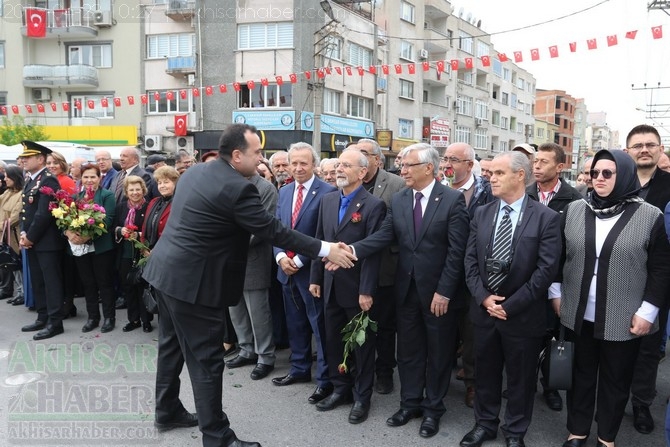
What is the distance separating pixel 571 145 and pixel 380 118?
61.9m

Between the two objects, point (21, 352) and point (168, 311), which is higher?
point (168, 311)

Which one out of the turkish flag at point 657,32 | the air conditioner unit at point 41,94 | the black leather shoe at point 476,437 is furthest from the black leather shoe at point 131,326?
the air conditioner unit at point 41,94

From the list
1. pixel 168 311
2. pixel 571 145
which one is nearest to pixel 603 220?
pixel 168 311

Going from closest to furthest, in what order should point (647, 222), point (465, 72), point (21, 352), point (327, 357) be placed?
point (647, 222)
point (327, 357)
point (21, 352)
point (465, 72)

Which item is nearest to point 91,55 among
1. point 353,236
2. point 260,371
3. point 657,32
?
point 657,32

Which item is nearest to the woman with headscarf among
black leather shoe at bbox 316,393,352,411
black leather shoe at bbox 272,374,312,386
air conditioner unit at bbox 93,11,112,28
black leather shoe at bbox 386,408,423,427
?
black leather shoe at bbox 386,408,423,427

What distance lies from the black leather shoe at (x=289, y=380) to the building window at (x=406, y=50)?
3300 centimetres

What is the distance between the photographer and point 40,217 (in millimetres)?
6133

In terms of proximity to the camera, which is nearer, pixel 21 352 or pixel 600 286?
pixel 600 286

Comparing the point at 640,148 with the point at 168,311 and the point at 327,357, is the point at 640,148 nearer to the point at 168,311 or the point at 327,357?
the point at 327,357

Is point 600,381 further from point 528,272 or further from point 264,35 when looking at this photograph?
point 264,35

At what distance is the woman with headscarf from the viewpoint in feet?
10.8

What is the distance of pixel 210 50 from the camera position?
27000mm

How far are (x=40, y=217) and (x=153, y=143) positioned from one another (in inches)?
910
